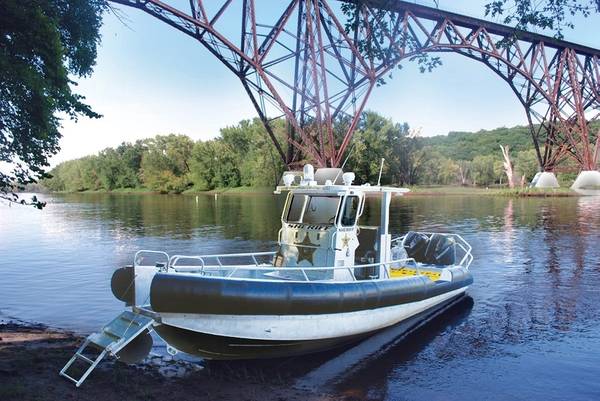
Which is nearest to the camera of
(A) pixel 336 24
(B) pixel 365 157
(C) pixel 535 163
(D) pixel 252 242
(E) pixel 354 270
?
(E) pixel 354 270

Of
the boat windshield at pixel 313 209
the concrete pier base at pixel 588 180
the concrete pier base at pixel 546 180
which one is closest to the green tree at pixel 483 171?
the concrete pier base at pixel 546 180

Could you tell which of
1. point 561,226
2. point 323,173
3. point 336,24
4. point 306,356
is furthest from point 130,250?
point 561,226

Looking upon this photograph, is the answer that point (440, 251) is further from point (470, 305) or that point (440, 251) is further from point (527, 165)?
point (527, 165)

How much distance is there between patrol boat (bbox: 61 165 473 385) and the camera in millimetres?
7671

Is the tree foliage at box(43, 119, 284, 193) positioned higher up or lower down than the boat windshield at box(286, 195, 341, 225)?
higher up

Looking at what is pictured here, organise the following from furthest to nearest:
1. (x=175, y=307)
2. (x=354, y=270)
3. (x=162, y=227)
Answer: (x=162, y=227), (x=354, y=270), (x=175, y=307)

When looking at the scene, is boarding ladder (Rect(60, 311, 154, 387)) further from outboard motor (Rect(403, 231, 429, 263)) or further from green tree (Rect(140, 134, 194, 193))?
green tree (Rect(140, 134, 194, 193))

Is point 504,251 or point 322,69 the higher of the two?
point 322,69

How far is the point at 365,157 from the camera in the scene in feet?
272

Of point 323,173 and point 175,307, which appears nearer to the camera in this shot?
point 175,307

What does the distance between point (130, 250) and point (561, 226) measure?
25.7 m

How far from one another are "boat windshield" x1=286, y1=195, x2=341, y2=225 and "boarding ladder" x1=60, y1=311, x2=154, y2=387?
14.2 feet

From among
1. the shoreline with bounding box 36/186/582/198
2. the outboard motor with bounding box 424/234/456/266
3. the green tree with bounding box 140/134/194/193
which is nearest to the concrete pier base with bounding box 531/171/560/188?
the shoreline with bounding box 36/186/582/198

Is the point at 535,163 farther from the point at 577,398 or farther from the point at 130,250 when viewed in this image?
the point at 577,398
